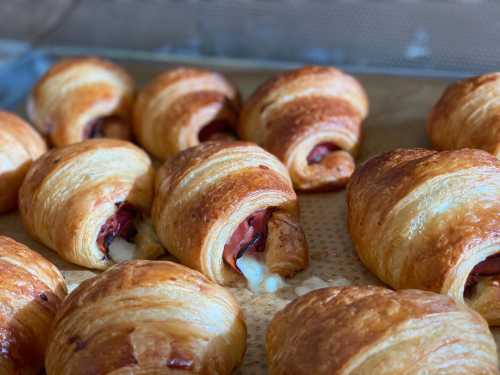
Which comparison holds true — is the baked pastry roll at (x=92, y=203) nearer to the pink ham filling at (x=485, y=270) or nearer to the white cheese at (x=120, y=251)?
the white cheese at (x=120, y=251)

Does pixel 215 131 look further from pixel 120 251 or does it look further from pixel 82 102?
pixel 120 251

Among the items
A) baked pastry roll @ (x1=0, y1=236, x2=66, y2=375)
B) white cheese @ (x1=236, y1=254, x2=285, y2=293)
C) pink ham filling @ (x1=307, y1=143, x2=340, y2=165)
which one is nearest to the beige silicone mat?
white cheese @ (x1=236, y1=254, x2=285, y2=293)

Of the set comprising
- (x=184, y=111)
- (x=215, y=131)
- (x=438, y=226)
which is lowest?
(x=215, y=131)

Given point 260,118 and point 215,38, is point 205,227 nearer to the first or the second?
point 260,118

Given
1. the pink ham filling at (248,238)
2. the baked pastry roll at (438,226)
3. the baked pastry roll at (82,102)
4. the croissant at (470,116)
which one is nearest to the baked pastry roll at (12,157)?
the baked pastry roll at (82,102)

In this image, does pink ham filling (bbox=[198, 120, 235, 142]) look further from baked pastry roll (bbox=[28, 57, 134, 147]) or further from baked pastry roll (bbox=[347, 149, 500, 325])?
baked pastry roll (bbox=[347, 149, 500, 325])

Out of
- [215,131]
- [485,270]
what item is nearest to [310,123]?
[215,131]

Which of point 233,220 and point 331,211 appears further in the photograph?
point 331,211
